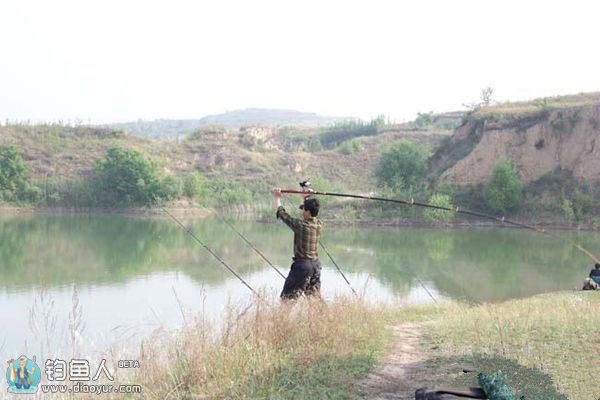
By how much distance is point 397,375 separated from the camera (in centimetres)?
564

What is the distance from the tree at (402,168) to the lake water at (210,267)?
9031mm

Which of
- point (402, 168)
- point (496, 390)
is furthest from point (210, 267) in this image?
point (402, 168)

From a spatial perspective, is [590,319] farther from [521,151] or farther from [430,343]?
[521,151]

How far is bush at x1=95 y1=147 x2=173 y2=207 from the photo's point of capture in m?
45.7

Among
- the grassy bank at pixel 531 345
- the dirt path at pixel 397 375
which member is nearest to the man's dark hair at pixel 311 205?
the dirt path at pixel 397 375

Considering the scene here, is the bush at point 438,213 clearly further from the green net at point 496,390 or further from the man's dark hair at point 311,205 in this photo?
the green net at point 496,390

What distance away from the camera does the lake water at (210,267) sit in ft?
45.1

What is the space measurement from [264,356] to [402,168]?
41095mm

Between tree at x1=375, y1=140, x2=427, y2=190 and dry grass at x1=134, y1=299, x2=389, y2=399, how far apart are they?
127 feet

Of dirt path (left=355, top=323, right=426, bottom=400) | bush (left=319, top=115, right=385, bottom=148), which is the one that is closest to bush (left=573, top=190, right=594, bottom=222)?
dirt path (left=355, top=323, right=426, bottom=400)

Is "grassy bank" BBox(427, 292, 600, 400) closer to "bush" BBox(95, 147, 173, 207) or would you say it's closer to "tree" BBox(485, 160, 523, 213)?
"tree" BBox(485, 160, 523, 213)

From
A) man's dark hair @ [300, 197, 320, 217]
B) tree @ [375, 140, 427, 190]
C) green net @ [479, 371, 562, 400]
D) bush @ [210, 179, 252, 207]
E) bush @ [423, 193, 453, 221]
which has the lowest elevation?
bush @ [210, 179, 252, 207]

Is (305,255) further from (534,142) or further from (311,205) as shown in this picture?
(534,142)

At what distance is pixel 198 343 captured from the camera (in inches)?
215
